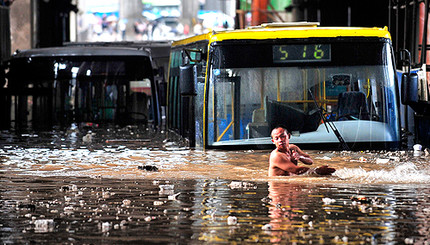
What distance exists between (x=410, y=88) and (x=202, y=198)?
6303 millimetres

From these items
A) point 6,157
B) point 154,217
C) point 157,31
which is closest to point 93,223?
point 154,217

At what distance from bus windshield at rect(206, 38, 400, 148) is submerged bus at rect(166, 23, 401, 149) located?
2cm

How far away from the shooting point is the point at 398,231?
27.7 feet

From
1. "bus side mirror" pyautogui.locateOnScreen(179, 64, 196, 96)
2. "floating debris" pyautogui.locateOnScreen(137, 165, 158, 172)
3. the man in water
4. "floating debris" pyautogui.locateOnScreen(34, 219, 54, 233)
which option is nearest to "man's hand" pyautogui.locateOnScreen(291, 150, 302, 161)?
the man in water

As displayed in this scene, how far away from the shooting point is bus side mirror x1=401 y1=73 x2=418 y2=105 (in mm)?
16250

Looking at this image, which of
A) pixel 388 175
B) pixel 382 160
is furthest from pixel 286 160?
pixel 382 160

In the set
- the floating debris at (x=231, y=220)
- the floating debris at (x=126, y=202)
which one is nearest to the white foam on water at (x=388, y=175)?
the floating debris at (x=126, y=202)

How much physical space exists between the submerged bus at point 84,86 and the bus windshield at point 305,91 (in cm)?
693

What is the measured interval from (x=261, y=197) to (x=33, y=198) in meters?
2.37

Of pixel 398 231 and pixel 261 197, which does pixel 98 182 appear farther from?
pixel 398 231

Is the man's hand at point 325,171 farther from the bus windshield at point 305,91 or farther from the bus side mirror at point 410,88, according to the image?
the bus side mirror at point 410,88

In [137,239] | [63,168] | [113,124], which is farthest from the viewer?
[113,124]

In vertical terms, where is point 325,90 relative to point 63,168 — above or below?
above

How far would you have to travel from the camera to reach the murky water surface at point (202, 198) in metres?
8.34
